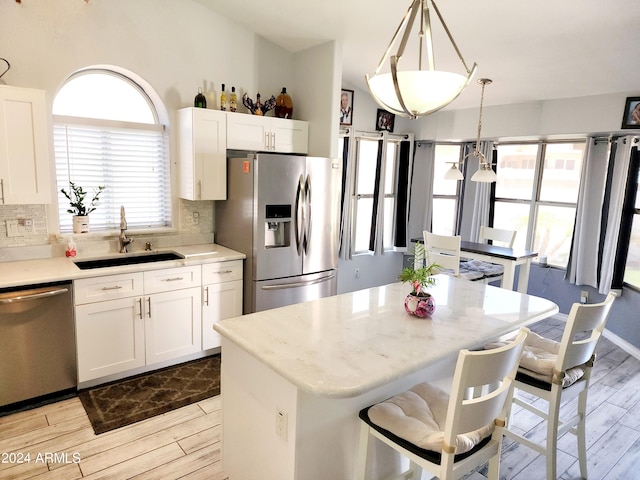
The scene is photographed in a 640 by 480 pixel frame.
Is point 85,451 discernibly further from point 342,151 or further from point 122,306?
point 342,151

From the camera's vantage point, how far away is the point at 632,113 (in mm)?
3936

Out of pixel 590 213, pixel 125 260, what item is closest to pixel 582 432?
pixel 590 213

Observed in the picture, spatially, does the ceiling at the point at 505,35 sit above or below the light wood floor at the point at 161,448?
above

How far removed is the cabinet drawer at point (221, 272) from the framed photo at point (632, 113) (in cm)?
382

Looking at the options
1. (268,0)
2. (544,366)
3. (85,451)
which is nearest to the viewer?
(544,366)

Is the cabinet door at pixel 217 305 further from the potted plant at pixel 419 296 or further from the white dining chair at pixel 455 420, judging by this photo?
the white dining chair at pixel 455 420

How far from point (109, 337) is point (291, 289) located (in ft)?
4.92

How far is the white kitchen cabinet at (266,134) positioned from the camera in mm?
3776

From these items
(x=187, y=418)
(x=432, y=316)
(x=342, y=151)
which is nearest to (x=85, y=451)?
A: (x=187, y=418)

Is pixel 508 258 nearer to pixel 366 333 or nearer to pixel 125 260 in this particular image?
pixel 366 333

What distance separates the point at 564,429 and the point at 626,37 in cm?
261

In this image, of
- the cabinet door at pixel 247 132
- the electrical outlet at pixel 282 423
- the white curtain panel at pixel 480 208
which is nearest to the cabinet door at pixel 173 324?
the cabinet door at pixel 247 132

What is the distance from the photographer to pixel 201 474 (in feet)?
7.40

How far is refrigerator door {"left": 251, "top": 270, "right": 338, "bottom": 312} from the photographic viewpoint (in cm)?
365
